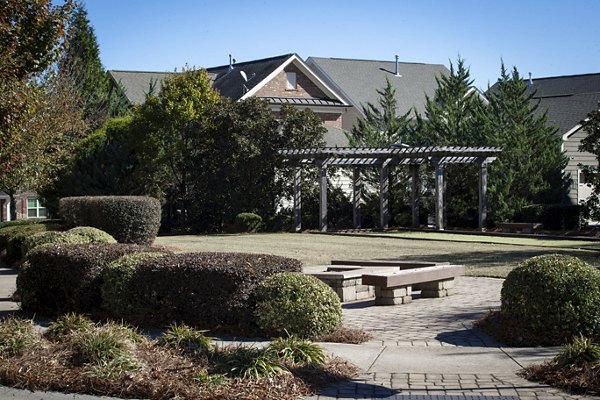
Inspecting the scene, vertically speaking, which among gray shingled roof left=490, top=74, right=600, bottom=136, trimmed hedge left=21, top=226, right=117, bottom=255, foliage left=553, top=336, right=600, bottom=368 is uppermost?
gray shingled roof left=490, top=74, right=600, bottom=136

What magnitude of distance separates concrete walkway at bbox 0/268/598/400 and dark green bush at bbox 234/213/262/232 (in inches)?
890

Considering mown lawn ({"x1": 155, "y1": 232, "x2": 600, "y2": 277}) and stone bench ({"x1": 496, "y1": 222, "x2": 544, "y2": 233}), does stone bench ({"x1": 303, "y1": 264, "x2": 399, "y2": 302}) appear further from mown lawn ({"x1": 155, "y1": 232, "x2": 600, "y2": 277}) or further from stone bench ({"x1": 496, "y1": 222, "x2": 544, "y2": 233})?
stone bench ({"x1": 496, "y1": 222, "x2": 544, "y2": 233})

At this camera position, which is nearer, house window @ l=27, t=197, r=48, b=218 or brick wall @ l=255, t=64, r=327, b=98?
brick wall @ l=255, t=64, r=327, b=98

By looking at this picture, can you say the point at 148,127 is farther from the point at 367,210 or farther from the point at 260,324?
the point at 260,324

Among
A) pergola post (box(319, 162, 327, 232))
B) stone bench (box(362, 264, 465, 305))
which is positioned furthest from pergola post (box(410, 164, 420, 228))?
stone bench (box(362, 264, 465, 305))

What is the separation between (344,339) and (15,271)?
13217mm

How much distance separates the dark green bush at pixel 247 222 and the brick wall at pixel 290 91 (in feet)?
45.5

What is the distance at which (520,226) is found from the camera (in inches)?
1347

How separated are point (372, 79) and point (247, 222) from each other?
21811 mm

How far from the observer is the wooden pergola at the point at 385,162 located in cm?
3403

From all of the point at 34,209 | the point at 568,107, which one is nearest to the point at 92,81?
the point at 34,209

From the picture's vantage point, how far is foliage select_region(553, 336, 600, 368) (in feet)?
25.5

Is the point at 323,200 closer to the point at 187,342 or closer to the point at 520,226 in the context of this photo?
the point at 520,226

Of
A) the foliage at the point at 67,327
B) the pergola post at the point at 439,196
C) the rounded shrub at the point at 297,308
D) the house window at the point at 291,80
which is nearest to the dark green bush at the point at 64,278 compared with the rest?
the foliage at the point at 67,327
